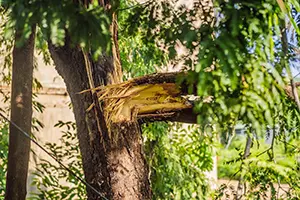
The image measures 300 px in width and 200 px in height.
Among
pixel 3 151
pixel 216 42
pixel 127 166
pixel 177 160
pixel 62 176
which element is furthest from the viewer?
pixel 177 160

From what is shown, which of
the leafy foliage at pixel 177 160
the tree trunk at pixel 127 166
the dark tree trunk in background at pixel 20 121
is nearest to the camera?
Result: the tree trunk at pixel 127 166

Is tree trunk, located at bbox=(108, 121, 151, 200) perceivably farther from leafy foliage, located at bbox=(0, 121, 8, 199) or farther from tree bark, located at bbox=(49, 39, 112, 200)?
leafy foliage, located at bbox=(0, 121, 8, 199)

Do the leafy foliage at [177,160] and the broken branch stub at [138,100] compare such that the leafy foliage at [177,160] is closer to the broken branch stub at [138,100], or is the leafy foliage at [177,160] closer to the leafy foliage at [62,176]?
the leafy foliage at [62,176]

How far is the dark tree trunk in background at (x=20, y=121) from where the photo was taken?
2.96 m

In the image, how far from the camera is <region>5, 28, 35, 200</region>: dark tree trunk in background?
9.71ft

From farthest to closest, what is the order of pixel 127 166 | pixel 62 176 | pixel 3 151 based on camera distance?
pixel 62 176, pixel 3 151, pixel 127 166

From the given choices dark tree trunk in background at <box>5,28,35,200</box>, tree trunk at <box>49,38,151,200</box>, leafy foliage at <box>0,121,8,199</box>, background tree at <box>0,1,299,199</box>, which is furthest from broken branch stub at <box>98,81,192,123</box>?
leafy foliage at <box>0,121,8,199</box>

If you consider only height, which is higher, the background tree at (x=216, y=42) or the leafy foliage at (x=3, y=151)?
the background tree at (x=216, y=42)

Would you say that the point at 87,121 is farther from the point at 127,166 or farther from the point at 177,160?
the point at 177,160

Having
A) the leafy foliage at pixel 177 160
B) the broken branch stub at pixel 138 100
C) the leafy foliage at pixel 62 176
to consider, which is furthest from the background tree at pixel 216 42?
the leafy foliage at pixel 177 160

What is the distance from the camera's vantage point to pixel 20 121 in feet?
9.89

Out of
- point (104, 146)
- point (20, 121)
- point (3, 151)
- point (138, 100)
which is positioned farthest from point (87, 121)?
point (3, 151)

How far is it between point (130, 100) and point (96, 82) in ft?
0.56

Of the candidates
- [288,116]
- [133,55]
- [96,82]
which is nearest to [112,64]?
[96,82]
